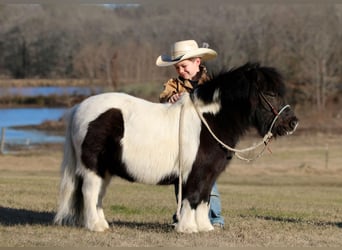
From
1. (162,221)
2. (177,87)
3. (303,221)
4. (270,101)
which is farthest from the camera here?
(303,221)

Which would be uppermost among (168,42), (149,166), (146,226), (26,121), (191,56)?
(191,56)

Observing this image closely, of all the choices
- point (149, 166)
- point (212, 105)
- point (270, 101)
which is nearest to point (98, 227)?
point (149, 166)

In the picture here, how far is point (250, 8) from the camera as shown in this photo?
68.1 m

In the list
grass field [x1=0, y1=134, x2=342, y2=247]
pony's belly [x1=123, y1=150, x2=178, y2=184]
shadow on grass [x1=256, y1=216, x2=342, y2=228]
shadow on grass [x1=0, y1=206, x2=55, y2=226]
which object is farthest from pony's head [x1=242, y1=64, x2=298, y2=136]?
shadow on grass [x1=0, y1=206, x2=55, y2=226]

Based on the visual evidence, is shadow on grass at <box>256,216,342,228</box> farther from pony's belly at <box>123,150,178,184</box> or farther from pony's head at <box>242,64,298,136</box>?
pony's belly at <box>123,150,178,184</box>

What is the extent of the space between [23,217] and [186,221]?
8.30 ft

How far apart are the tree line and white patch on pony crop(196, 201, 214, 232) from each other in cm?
3198

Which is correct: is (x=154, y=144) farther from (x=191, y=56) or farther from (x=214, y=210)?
(x=214, y=210)

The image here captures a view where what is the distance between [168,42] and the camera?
222ft

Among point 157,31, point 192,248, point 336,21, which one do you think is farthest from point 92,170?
point 157,31

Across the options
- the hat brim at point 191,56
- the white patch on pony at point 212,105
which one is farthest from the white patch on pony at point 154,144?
the hat brim at point 191,56

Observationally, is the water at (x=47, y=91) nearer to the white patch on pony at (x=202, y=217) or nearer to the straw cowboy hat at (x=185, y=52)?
the straw cowboy hat at (x=185, y=52)

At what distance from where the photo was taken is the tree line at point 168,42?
51.5 m

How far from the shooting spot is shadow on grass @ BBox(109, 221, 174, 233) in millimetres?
7753
